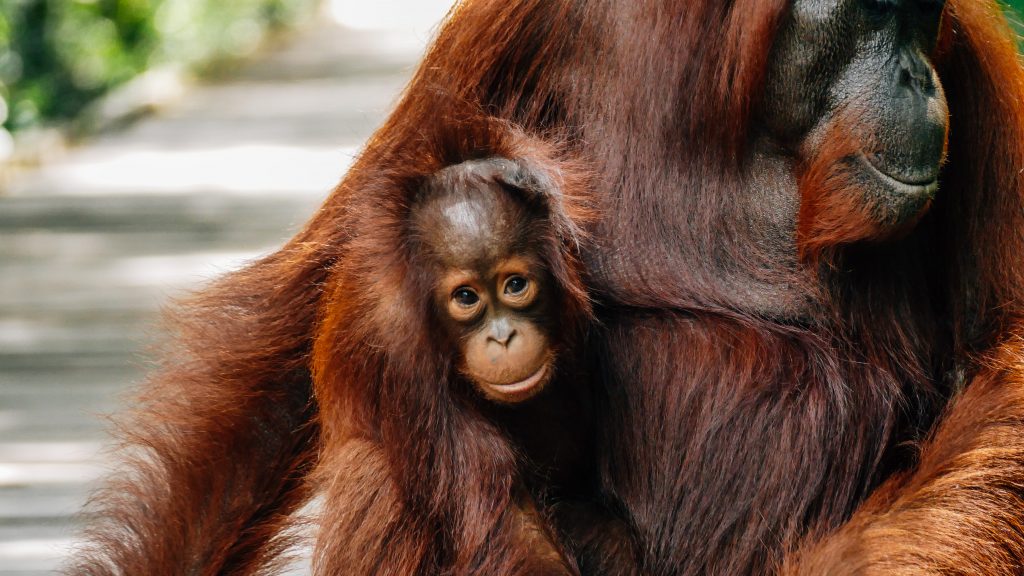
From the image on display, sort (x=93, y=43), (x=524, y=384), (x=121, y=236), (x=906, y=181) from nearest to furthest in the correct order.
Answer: (x=906, y=181) < (x=524, y=384) < (x=121, y=236) < (x=93, y=43)

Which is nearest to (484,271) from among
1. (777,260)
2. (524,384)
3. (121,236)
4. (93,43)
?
(524,384)

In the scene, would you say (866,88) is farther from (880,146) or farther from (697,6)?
(697,6)

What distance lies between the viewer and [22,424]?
5.45 m

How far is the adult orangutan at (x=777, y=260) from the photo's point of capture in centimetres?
256

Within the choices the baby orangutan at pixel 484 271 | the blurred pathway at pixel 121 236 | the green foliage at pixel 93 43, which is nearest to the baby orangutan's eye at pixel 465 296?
the baby orangutan at pixel 484 271

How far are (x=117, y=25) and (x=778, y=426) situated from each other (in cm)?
1096

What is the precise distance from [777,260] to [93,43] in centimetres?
1030

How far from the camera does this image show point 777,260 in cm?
277

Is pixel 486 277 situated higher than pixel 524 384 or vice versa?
pixel 486 277

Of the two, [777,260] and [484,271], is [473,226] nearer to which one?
[484,271]

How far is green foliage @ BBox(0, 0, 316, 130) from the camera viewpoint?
1089 cm

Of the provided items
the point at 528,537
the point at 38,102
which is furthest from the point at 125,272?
the point at 528,537

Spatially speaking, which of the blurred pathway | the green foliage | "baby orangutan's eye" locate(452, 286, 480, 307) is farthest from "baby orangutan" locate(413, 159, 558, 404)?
the green foliage

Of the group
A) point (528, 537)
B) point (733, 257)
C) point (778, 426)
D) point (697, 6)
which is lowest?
point (528, 537)
